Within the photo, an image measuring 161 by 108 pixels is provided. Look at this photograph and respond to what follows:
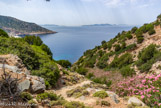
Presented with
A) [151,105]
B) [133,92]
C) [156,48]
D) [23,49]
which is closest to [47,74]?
[23,49]

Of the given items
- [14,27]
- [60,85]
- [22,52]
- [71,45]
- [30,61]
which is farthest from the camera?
[14,27]

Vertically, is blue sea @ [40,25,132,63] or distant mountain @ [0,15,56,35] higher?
distant mountain @ [0,15,56,35]

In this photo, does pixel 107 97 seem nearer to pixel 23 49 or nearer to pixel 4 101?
pixel 4 101

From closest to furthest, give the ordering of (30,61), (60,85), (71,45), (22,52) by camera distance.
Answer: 1. (30,61)
2. (22,52)
3. (60,85)
4. (71,45)

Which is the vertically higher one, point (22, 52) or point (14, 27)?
point (14, 27)

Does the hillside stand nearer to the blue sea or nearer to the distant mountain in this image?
the blue sea

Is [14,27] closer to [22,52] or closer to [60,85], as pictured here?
[22,52]

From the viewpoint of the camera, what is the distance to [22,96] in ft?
13.1

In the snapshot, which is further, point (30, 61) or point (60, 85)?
point (60, 85)

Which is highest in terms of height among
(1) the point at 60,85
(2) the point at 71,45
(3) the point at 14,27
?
(3) the point at 14,27

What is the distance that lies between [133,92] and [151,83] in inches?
47.2

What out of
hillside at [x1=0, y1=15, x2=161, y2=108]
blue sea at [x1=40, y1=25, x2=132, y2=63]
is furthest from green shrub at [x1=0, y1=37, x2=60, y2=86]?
blue sea at [x1=40, y1=25, x2=132, y2=63]

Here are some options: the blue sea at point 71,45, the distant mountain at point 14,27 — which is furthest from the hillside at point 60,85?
the distant mountain at point 14,27

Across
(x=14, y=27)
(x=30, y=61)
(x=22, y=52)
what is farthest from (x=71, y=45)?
(x=14, y=27)
